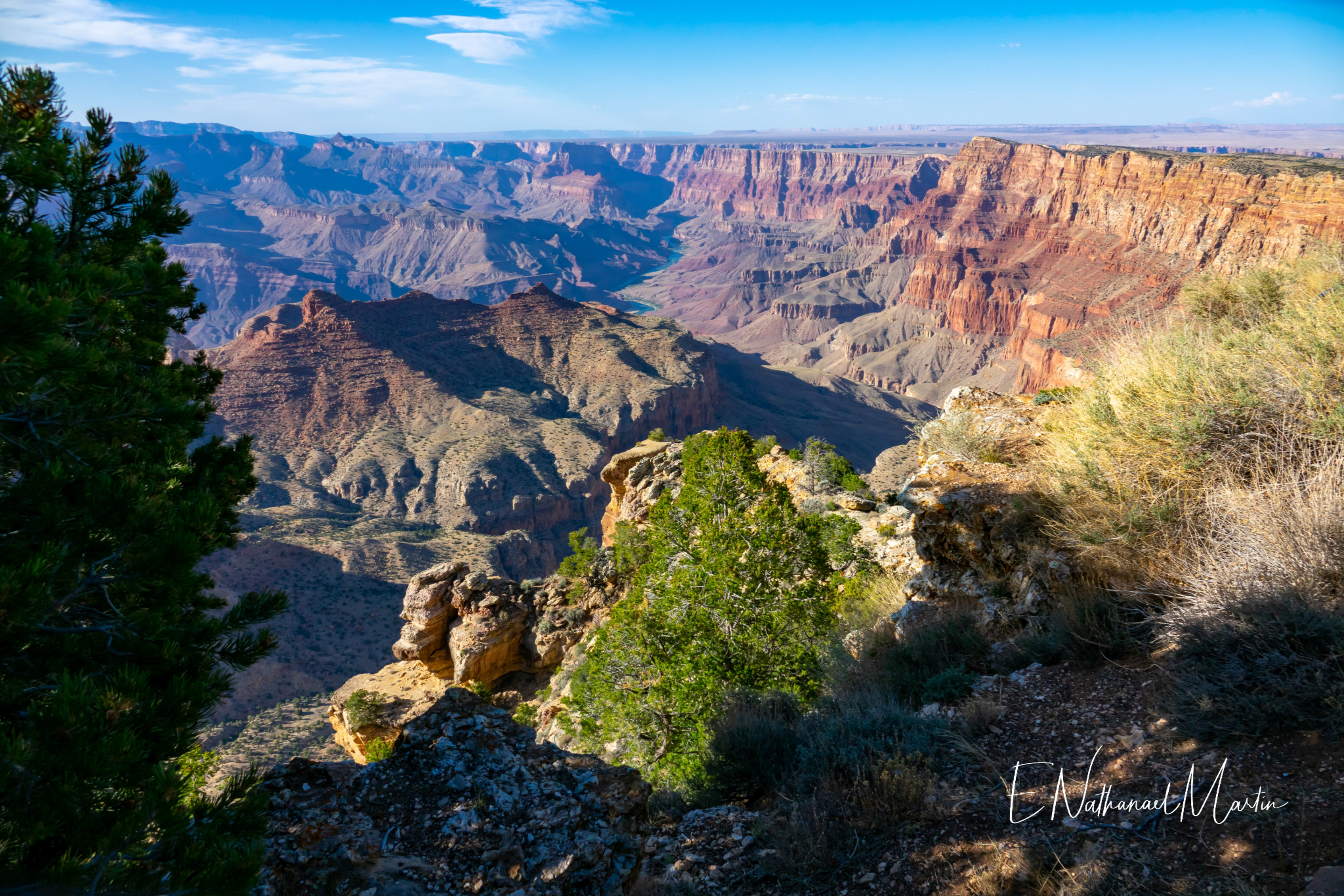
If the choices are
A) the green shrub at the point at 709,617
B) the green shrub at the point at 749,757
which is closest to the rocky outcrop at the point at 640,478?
the green shrub at the point at 709,617

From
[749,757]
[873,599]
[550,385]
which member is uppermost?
[749,757]

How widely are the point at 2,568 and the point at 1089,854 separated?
18.6ft

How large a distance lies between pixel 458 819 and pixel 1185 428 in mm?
7114

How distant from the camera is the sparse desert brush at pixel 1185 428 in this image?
5.71 metres

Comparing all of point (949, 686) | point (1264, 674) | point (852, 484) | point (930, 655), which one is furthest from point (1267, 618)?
point (852, 484)

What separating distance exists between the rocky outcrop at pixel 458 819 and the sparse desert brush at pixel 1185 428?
5.01m

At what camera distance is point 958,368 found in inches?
4759

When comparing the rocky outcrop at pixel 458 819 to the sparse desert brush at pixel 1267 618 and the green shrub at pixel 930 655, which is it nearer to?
the green shrub at pixel 930 655

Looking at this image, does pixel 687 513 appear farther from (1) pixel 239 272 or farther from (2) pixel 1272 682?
(1) pixel 239 272

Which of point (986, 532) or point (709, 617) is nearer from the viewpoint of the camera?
point (986, 532)

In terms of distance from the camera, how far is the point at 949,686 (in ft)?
19.1

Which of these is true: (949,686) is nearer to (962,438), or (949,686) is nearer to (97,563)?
(962,438)

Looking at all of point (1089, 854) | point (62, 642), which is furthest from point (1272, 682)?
point (62, 642)

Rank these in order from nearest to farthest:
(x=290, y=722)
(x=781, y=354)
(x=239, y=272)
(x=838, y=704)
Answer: (x=838, y=704) < (x=290, y=722) < (x=781, y=354) < (x=239, y=272)
